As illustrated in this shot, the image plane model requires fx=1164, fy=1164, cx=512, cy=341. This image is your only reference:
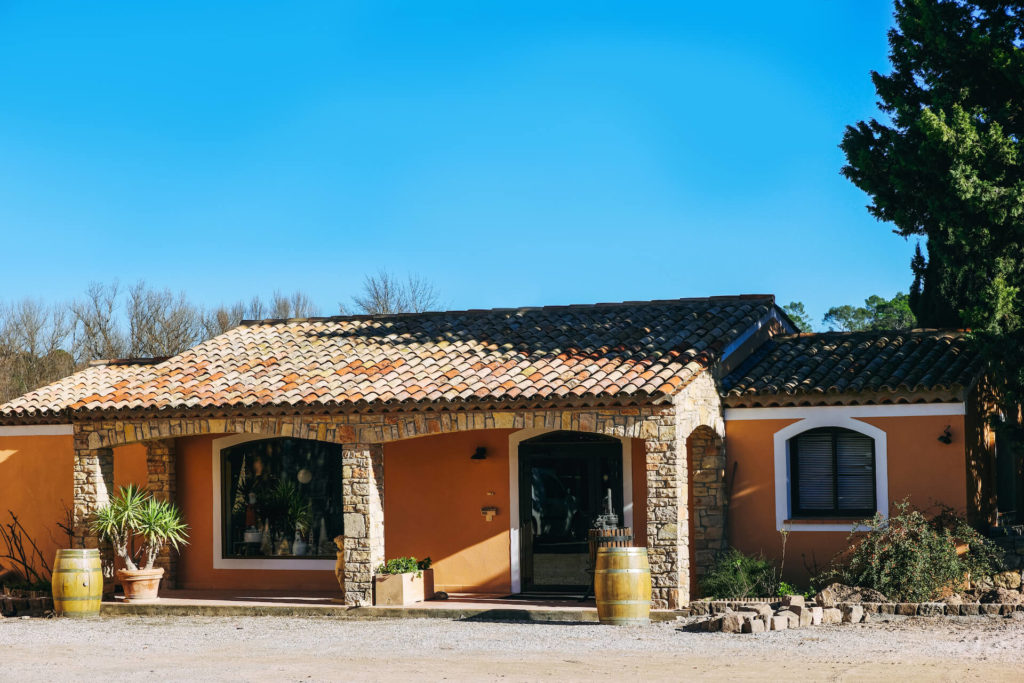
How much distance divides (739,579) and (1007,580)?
3.50 m

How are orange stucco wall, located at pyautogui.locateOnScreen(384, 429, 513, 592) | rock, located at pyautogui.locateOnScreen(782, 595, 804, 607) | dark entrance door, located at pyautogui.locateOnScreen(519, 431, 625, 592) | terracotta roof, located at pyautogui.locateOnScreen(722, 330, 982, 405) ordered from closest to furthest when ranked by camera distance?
rock, located at pyautogui.locateOnScreen(782, 595, 804, 607)
terracotta roof, located at pyautogui.locateOnScreen(722, 330, 982, 405)
dark entrance door, located at pyautogui.locateOnScreen(519, 431, 625, 592)
orange stucco wall, located at pyautogui.locateOnScreen(384, 429, 513, 592)

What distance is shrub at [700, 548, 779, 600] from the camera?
1574 centimetres

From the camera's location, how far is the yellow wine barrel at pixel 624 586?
46.9ft

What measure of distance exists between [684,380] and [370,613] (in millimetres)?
5343

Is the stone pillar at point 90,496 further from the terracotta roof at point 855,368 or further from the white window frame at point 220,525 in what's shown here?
the terracotta roof at point 855,368

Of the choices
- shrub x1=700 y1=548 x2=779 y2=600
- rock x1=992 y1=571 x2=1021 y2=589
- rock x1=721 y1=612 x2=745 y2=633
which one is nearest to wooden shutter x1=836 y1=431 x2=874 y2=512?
shrub x1=700 y1=548 x2=779 y2=600

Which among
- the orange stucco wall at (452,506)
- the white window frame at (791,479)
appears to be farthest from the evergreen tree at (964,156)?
the orange stucco wall at (452,506)

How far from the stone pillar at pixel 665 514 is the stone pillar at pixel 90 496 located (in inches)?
322

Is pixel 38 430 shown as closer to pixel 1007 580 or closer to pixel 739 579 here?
pixel 739 579

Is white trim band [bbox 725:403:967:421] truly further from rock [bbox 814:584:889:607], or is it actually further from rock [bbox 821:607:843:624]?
rock [bbox 821:607:843:624]

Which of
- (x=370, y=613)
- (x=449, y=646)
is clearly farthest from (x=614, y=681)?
(x=370, y=613)

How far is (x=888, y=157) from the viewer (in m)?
17.1

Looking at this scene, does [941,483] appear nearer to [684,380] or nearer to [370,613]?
[684,380]

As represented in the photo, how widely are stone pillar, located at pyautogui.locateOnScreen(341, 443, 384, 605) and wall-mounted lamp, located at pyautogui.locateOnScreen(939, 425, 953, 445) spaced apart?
783 centimetres
